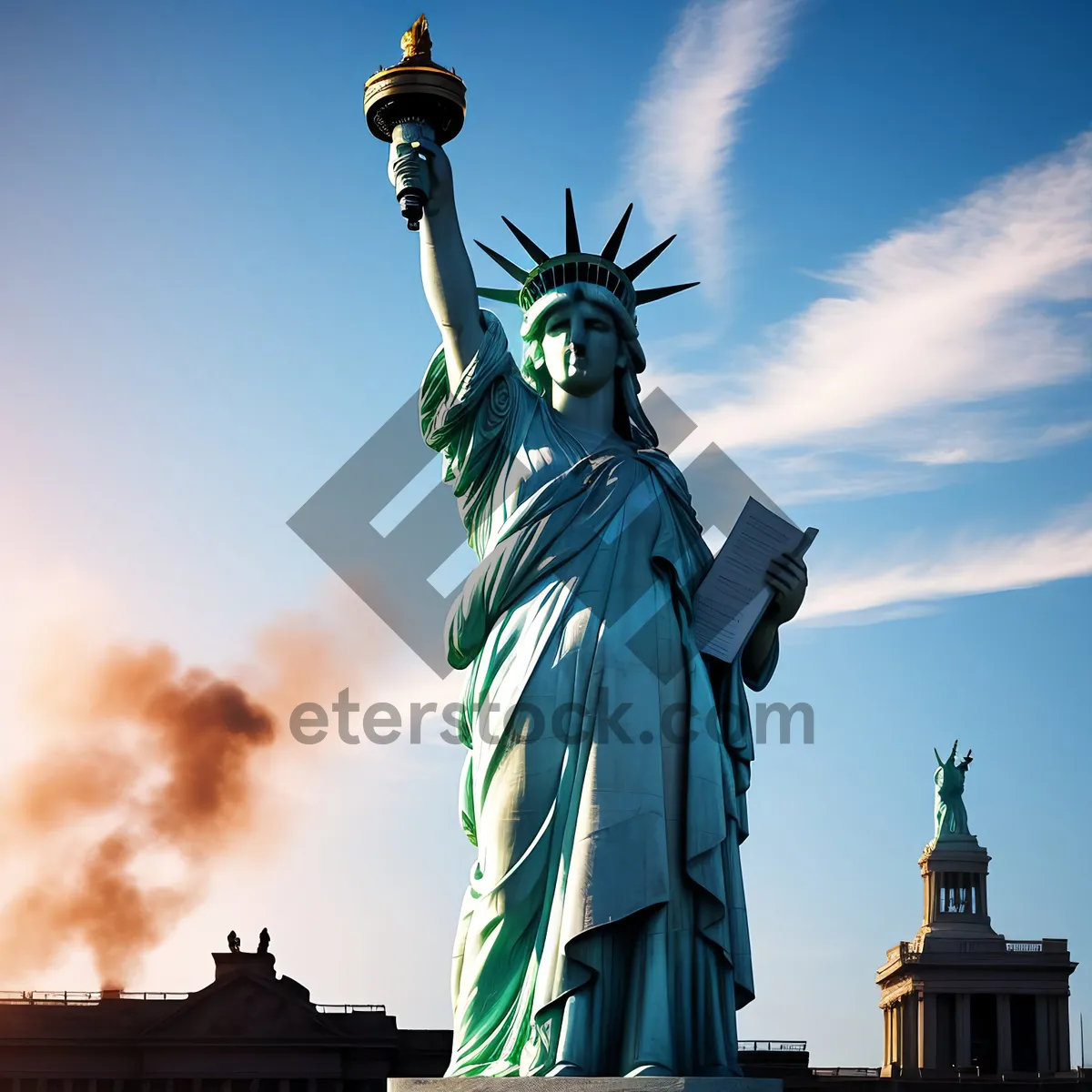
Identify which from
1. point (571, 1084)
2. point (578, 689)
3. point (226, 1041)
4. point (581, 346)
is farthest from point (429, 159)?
point (226, 1041)

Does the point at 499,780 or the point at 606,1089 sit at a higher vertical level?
the point at 499,780

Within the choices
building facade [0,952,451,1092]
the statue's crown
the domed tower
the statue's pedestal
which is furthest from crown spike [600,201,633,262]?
the domed tower

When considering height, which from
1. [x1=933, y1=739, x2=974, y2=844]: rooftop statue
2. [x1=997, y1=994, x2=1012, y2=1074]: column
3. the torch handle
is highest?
[x1=933, y1=739, x2=974, y2=844]: rooftop statue

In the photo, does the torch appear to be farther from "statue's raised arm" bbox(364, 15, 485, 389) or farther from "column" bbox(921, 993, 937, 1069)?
"column" bbox(921, 993, 937, 1069)

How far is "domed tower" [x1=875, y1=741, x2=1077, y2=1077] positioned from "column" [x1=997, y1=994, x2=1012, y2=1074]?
42mm

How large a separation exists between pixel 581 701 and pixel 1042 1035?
7883 centimetres

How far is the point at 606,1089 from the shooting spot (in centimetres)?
1166

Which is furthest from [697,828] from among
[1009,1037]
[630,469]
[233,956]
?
[1009,1037]

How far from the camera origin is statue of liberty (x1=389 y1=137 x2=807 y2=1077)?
12461mm

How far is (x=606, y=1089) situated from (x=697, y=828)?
81.1 inches

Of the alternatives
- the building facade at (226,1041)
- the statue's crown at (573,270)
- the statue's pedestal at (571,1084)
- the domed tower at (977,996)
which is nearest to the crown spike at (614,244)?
the statue's crown at (573,270)

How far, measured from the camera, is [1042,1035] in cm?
8525

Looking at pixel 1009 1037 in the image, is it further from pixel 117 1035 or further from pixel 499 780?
pixel 499 780

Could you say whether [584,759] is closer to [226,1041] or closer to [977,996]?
[226,1041]
